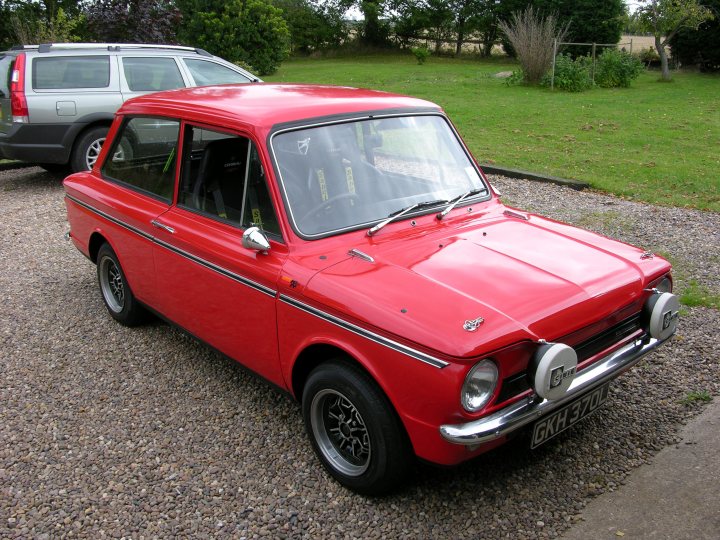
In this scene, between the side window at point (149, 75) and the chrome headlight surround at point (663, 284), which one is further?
the side window at point (149, 75)

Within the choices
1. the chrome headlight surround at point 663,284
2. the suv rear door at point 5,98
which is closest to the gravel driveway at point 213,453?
the chrome headlight surround at point 663,284

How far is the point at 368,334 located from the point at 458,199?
1453 mm

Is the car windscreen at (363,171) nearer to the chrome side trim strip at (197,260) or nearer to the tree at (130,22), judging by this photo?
the chrome side trim strip at (197,260)

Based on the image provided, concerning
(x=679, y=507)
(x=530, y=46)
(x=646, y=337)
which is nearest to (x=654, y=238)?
(x=646, y=337)

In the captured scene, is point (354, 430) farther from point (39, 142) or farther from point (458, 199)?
point (39, 142)

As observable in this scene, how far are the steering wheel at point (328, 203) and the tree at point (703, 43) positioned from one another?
962 inches

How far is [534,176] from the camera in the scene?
31.4 feet

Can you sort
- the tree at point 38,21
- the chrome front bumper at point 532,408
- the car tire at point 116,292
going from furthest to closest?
1. the tree at point 38,21
2. the car tire at point 116,292
3. the chrome front bumper at point 532,408

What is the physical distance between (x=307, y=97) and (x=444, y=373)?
222cm

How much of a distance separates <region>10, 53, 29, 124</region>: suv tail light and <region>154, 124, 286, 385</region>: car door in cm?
600

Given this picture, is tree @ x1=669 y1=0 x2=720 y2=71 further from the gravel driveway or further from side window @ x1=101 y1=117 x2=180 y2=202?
side window @ x1=101 y1=117 x2=180 y2=202

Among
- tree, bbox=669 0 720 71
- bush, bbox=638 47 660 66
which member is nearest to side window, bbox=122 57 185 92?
tree, bbox=669 0 720 71

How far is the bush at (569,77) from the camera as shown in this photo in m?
18.8

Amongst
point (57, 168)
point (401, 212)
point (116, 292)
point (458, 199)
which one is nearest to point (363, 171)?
point (401, 212)
